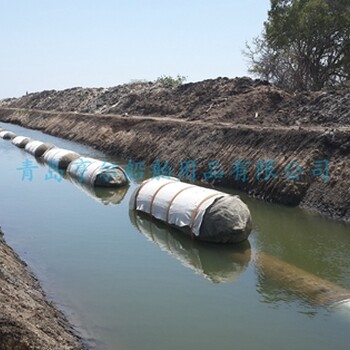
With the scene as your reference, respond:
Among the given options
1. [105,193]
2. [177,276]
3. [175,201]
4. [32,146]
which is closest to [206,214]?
[175,201]

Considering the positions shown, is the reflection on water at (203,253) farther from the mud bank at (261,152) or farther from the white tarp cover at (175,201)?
the mud bank at (261,152)

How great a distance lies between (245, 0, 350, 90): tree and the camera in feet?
102

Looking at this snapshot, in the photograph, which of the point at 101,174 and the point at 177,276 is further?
the point at 101,174

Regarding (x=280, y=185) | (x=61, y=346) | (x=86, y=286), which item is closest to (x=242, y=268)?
(x=86, y=286)

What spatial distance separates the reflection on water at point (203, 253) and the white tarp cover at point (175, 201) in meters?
0.37

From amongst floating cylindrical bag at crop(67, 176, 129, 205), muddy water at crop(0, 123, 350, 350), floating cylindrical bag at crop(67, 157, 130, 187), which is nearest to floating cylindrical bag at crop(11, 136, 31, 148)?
floating cylindrical bag at crop(67, 157, 130, 187)

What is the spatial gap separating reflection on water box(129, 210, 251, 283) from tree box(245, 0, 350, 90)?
24.1 m

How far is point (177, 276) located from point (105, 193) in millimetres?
8540

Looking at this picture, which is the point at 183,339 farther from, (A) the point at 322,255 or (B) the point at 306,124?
(B) the point at 306,124

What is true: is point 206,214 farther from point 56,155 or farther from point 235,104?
point 235,104

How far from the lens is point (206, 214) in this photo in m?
11.1

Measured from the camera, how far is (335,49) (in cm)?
3341

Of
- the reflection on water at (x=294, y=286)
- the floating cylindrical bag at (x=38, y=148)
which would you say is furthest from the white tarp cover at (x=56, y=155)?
the reflection on water at (x=294, y=286)

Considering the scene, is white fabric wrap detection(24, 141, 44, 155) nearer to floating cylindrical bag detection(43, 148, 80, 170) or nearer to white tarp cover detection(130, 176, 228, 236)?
floating cylindrical bag detection(43, 148, 80, 170)
